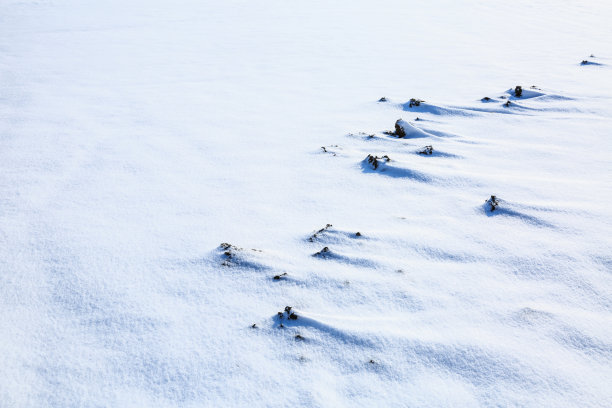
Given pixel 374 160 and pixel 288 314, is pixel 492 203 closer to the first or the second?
pixel 374 160

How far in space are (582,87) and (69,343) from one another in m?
3.81

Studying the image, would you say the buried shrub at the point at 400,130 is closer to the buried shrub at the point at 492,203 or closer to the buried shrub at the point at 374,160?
the buried shrub at the point at 374,160

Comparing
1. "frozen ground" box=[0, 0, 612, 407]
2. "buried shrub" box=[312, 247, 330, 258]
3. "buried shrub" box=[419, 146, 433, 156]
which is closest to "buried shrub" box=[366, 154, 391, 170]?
"frozen ground" box=[0, 0, 612, 407]

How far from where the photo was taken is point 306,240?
1.87 m

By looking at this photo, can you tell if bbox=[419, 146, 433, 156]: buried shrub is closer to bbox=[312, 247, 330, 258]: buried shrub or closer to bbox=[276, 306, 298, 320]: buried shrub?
bbox=[312, 247, 330, 258]: buried shrub

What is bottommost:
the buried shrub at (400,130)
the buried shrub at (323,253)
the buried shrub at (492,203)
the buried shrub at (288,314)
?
the buried shrub at (288,314)

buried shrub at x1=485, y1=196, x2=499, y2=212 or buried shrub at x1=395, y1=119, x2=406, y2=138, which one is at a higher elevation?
buried shrub at x1=395, y1=119, x2=406, y2=138

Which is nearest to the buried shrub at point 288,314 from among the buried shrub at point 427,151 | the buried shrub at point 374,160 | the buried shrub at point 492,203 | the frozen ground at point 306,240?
the frozen ground at point 306,240

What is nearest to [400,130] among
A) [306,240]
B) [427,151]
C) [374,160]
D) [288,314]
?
[427,151]

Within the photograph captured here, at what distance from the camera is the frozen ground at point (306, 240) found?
1.30m

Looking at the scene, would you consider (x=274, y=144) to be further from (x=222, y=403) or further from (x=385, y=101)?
(x=222, y=403)

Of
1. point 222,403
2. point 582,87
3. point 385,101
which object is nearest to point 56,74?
point 385,101

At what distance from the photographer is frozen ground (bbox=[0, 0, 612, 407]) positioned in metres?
1.30

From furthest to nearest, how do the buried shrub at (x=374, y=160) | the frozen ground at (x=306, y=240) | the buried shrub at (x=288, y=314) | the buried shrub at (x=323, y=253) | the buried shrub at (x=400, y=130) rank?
the buried shrub at (x=400, y=130), the buried shrub at (x=374, y=160), the buried shrub at (x=323, y=253), the buried shrub at (x=288, y=314), the frozen ground at (x=306, y=240)
